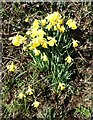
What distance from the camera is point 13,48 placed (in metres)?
3.07

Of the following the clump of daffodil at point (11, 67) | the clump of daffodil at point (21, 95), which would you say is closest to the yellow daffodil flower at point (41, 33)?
the clump of daffodil at point (11, 67)

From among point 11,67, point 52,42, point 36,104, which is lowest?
point 36,104

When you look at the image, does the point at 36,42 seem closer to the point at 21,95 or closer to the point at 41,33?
the point at 41,33

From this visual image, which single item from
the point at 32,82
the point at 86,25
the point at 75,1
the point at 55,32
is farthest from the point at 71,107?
the point at 75,1

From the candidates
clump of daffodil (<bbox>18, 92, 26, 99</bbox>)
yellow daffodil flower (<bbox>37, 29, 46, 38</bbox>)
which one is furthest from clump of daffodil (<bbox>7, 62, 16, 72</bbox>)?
yellow daffodil flower (<bbox>37, 29, 46, 38</bbox>)

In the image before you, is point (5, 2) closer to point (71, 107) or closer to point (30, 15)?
point (30, 15)

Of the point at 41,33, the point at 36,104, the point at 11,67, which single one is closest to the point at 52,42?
the point at 41,33

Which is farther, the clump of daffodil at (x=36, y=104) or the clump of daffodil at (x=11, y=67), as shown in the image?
the clump of daffodil at (x=11, y=67)

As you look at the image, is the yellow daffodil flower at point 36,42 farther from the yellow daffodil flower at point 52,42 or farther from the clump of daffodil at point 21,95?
the clump of daffodil at point 21,95

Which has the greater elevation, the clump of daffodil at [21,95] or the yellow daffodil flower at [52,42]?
the yellow daffodil flower at [52,42]

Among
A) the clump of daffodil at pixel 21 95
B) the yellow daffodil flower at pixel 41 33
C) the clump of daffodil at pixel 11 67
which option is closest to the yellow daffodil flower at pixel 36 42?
the yellow daffodil flower at pixel 41 33

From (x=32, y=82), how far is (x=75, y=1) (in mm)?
1018

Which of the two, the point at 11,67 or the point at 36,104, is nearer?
the point at 36,104

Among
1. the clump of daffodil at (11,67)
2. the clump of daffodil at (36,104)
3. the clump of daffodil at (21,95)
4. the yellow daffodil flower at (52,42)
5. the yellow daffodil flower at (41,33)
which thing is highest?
the yellow daffodil flower at (41,33)
